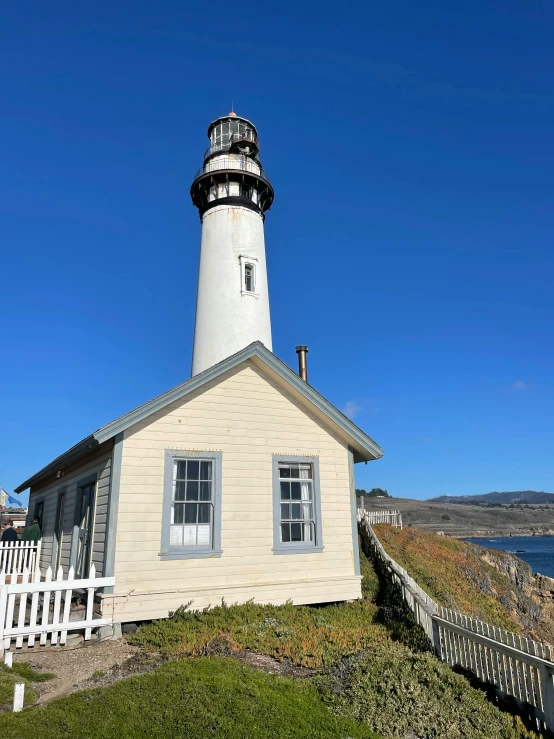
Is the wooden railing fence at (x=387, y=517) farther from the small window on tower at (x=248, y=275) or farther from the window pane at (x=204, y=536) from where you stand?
the window pane at (x=204, y=536)

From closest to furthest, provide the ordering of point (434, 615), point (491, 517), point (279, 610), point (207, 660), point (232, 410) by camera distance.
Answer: point (207, 660) → point (434, 615) → point (279, 610) → point (232, 410) → point (491, 517)

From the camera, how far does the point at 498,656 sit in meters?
6.65

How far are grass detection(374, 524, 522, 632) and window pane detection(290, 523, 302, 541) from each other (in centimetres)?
593

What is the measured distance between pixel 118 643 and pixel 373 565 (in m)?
7.85

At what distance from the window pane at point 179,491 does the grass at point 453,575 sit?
28.4 feet

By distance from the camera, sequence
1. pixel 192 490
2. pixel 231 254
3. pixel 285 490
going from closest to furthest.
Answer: pixel 192 490 → pixel 285 490 → pixel 231 254

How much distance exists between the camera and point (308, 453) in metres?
11.6

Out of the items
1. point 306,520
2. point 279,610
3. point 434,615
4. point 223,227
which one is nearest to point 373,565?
point 306,520

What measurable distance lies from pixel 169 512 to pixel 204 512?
761mm

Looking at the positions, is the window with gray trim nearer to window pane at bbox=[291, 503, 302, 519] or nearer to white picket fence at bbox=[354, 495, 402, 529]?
window pane at bbox=[291, 503, 302, 519]

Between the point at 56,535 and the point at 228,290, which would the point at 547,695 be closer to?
the point at 56,535

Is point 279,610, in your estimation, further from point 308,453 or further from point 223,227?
point 223,227

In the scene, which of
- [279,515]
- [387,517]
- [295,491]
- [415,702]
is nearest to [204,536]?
[279,515]

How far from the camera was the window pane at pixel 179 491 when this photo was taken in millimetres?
10078
